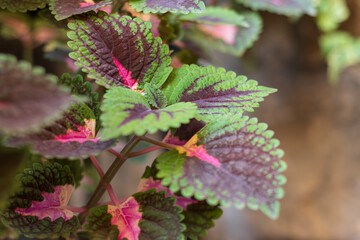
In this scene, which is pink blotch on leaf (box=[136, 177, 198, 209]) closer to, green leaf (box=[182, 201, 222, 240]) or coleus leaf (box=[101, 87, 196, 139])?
green leaf (box=[182, 201, 222, 240])

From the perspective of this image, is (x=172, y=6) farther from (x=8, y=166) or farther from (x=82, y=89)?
(x=8, y=166)

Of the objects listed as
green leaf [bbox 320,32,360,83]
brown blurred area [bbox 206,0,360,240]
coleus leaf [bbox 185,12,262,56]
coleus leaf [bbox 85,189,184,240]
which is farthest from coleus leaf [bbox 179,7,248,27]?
green leaf [bbox 320,32,360,83]

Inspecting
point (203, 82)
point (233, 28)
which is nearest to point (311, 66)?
point (233, 28)

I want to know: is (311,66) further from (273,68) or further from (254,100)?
(254,100)

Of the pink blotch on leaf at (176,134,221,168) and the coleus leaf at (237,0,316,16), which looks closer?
the pink blotch on leaf at (176,134,221,168)

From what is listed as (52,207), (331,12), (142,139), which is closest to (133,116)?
(142,139)

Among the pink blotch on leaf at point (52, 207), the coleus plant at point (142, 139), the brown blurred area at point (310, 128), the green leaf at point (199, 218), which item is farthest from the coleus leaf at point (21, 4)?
the brown blurred area at point (310, 128)

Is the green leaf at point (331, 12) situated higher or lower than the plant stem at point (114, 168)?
higher

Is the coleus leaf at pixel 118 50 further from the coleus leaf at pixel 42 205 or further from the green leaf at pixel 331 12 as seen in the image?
the green leaf at pixel 331 12
